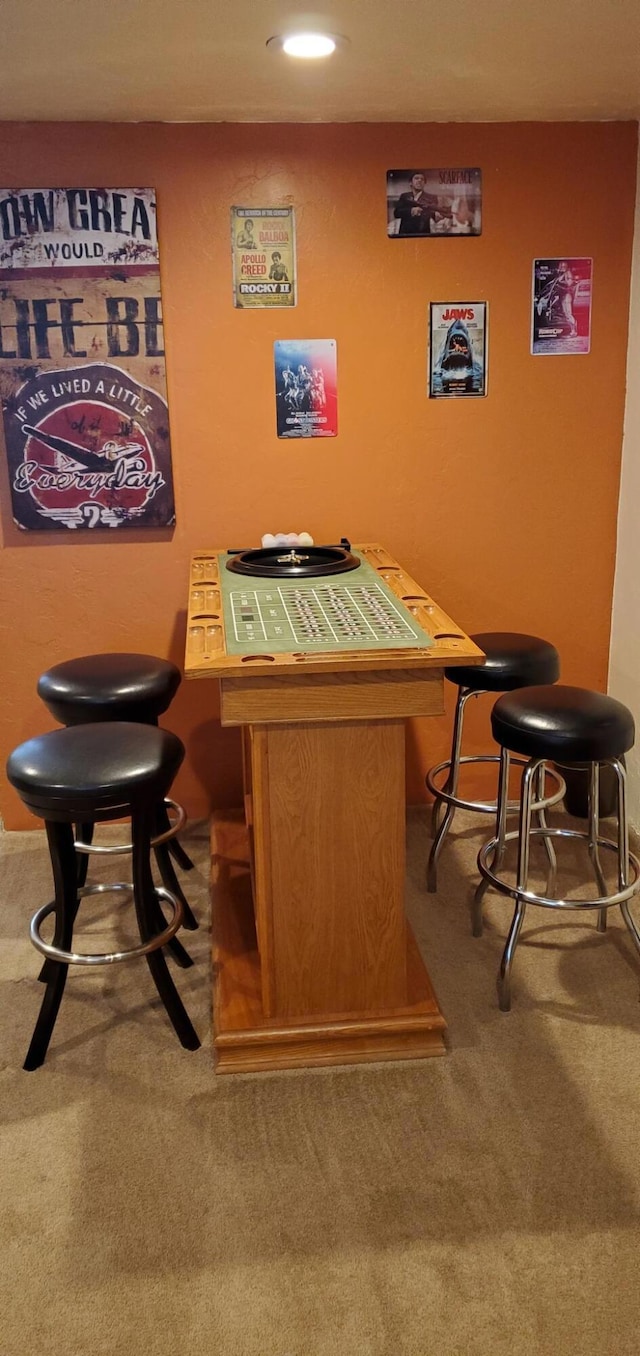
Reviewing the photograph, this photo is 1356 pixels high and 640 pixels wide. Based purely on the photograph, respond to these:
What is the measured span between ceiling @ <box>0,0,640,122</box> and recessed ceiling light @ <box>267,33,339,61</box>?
42 mm

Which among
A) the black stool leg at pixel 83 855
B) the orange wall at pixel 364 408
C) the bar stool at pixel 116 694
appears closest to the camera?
the bar stool at pixel 116 694

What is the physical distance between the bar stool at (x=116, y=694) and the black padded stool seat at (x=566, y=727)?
0.88 metres

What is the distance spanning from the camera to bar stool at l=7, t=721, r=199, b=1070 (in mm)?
2057

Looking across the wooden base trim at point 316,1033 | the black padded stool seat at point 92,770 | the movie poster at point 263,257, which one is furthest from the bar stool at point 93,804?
the movie poster at point 263,257

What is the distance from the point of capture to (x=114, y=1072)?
2.24 meters

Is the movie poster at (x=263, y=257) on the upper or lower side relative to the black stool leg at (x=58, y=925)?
upper

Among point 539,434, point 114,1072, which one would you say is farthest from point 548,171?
point 114,1072

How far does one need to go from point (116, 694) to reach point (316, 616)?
614 mm

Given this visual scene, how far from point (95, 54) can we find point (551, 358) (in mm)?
1592

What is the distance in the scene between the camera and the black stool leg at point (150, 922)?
2205 mm

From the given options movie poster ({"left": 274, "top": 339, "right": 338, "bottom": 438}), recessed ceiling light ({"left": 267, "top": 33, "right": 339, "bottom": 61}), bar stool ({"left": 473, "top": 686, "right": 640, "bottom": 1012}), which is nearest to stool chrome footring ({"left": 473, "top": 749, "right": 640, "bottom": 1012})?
bar stool ({"left": 473, "top": 686, "right": 640, "bottom": 1012})

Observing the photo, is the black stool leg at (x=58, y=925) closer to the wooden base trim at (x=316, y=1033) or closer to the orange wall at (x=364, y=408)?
the wooden base trim at (x=316, y=1033)

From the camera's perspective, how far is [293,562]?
9.26 feet

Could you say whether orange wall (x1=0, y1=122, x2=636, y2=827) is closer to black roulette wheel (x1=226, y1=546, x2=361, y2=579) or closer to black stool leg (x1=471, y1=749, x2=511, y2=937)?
black roulette wheel (x1=226, y1=546, x2=361, y2=579)
